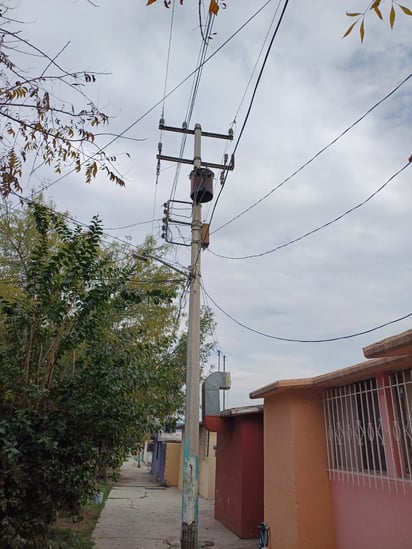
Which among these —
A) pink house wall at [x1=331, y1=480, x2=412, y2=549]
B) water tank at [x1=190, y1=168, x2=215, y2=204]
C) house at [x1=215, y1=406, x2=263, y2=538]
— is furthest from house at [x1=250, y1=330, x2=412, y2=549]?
water tank at [x1=190, y1=168, x2=215, y2=204]

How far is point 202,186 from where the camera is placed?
810 centimetres

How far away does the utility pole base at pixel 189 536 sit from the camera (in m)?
6.03

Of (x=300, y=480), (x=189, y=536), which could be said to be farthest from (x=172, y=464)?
(x=300, y=480)

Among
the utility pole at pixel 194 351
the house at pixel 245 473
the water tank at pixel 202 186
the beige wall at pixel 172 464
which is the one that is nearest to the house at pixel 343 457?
the utility pole at pixel 194 351

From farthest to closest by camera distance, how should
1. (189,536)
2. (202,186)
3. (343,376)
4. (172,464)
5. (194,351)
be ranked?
(172,464)
(202,186)
(194,351)
(189,536)
(343,376)

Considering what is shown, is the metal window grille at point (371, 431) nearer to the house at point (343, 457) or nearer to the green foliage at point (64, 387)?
the house at point (343, 457)

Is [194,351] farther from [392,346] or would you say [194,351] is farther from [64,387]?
[392,346]

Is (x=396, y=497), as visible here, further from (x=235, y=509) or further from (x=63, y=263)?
(x=235, y=509)

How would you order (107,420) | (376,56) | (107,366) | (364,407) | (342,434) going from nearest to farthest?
(376,56) → (107,420) → (107,366) → (364,407) → (342,434)

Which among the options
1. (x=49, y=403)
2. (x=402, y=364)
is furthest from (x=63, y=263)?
(x=402, y=364)

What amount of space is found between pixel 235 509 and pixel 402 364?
6.65 meters

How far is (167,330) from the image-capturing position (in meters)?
10.8

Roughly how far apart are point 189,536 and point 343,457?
2.40 metres

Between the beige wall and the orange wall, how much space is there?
16.4 metres
